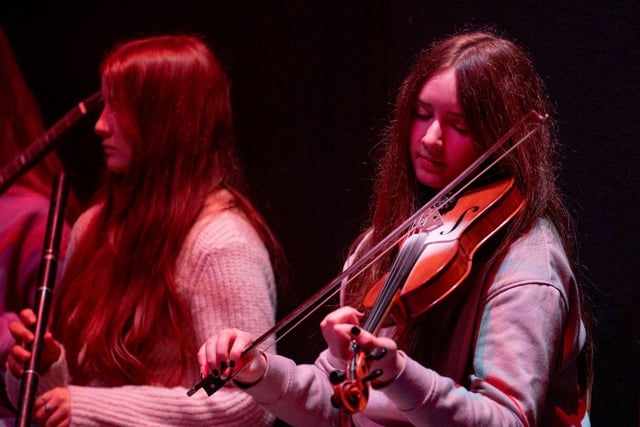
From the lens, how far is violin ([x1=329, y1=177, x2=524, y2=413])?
1.36 meters

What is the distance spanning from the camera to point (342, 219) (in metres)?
2.29

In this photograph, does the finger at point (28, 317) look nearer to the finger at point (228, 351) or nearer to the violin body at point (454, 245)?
the finger at point (228, 351)

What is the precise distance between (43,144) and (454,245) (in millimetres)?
1175

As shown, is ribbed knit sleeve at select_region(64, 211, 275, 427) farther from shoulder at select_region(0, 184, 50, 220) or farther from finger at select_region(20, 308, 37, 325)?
shoulder at select_region(0, 184, 50, 220)

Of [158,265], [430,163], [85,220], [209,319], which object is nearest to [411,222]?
[430,163]

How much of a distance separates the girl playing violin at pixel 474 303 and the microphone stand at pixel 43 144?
83 centimetres

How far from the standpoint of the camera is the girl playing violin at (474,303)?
4.50 ft

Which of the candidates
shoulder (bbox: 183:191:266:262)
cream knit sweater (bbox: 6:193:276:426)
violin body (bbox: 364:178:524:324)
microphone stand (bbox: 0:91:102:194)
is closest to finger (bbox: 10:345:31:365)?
cream knit sweater (bbox: 6:193:276:426)

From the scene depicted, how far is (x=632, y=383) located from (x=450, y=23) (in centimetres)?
79

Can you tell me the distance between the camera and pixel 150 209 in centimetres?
207

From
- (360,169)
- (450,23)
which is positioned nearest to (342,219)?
(360,169)

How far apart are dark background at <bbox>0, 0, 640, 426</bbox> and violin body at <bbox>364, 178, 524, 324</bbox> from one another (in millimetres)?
487

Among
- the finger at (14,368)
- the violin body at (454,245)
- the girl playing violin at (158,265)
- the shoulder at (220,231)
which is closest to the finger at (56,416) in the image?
the girl playing violin at (158,265)

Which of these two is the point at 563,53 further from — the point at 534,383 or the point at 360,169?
the point at 534,383
